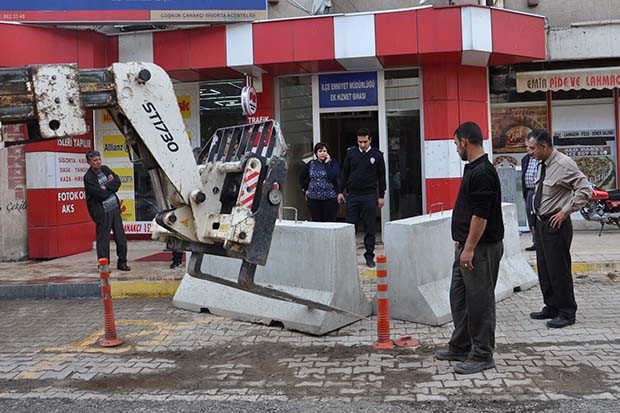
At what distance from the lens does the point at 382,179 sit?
8781 mm

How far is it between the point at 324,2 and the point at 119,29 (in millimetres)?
3764

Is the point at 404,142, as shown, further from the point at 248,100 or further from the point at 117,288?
the point at 117,288

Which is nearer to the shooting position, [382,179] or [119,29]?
[382,179]

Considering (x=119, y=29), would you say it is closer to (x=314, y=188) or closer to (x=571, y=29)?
(x=314, y=188)

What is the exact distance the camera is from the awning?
1148 centimetres

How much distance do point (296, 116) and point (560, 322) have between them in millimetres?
6949

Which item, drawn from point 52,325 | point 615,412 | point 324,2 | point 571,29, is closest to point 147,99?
point 52,325

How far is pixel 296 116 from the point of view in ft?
39.1

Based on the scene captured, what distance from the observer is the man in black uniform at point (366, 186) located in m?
8.61

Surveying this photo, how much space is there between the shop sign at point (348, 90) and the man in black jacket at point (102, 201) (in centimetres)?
429

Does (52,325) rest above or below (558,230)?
below

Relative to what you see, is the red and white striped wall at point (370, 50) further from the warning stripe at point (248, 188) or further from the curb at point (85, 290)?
the warning stripe at point (248, 188)

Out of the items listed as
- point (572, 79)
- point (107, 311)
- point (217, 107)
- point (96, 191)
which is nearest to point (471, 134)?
point (107, 311)

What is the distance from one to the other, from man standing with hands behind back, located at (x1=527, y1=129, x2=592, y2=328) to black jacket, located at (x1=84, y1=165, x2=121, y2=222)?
19.1 ft
